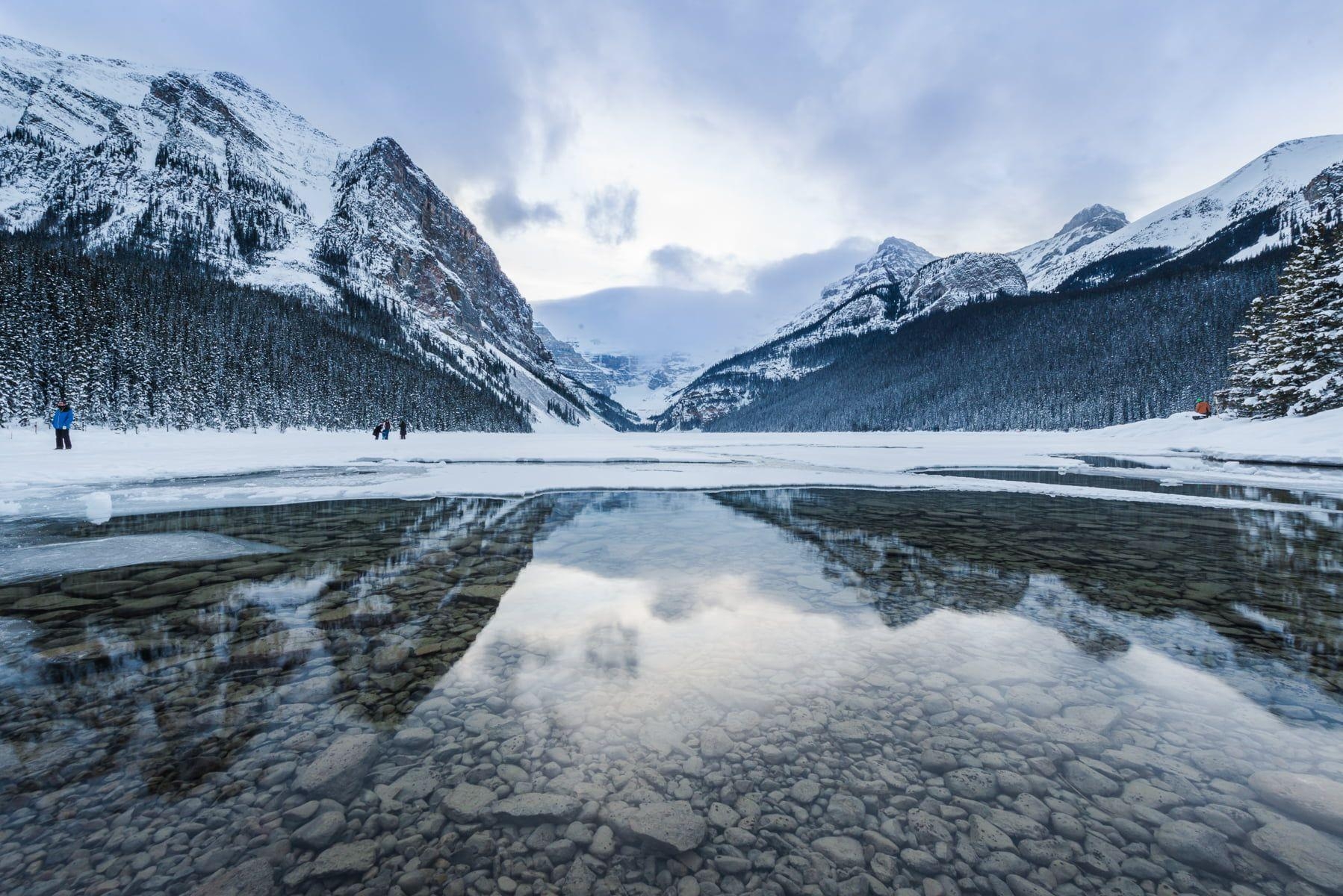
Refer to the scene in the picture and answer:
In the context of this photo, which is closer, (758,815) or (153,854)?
(153,854)

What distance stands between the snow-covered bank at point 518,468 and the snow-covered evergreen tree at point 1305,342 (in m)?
2.42

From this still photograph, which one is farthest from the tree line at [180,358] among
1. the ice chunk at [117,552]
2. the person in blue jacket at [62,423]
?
the ice chunk at [117,552]

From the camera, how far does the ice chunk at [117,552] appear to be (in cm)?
709

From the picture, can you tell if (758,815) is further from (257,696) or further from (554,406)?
(554,406)

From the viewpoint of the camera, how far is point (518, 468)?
23.1 metres

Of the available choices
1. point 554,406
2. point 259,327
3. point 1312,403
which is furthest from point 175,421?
point 554,406

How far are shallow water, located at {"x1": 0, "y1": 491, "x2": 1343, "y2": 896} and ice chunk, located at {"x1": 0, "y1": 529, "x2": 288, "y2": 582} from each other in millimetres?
710

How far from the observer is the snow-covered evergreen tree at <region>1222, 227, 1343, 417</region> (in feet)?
91.1

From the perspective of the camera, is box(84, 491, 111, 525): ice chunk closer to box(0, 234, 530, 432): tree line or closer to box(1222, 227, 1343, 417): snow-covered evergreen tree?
box(0, 234, 530, 432): tree line

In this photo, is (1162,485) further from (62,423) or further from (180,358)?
(180,358)

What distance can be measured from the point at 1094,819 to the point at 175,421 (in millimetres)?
73923

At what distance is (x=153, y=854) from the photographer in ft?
7.75

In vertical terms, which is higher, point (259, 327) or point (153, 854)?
point (259, 327)

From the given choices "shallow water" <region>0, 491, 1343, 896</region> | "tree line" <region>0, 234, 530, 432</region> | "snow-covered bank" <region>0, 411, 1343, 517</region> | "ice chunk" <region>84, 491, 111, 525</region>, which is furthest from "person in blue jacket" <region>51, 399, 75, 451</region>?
"shallow water" <region>0, 491, 1343, 896</region>
